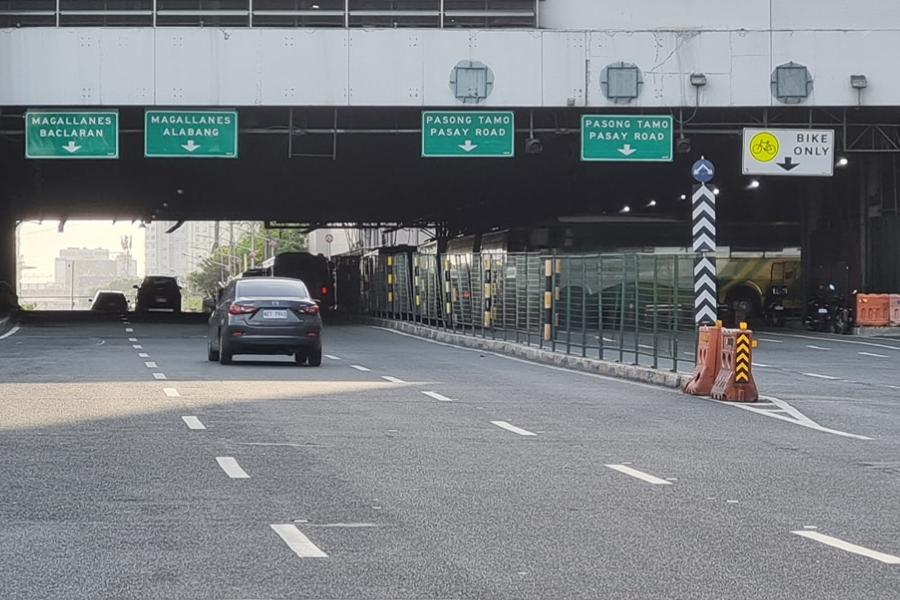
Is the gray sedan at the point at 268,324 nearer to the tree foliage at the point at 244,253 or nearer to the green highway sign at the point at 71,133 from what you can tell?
the green highway sign at the point at 71,133

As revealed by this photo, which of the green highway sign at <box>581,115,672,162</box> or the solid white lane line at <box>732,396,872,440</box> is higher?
the green highway sign at <box>581,115,672,162</box>

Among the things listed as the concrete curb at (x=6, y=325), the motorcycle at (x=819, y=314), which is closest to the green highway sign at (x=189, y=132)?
the concrete curb at (x=6, y=325)

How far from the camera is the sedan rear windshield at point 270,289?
27969 mm

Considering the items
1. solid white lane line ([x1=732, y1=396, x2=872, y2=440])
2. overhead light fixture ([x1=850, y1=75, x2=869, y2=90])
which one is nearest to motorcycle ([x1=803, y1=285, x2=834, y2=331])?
overhead light fixture ([x1=850, y1=75, x2=869, y2=90])

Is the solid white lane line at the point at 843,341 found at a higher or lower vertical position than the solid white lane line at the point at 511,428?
higher

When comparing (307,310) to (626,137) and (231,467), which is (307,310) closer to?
(231,467)

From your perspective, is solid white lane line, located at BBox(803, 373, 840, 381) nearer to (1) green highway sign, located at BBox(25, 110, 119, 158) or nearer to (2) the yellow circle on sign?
(2) the yellow circle on sign

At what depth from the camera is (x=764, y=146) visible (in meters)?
42.4

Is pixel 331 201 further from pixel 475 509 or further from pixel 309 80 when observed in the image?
pixel 475 509

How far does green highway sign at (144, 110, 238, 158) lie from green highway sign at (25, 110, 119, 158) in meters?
0.93

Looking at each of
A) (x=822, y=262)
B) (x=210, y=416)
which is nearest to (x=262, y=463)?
(x=210, y=416)

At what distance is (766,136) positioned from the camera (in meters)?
42.2

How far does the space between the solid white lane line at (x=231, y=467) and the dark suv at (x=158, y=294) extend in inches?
2205

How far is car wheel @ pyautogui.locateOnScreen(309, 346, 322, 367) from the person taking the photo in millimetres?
27784
